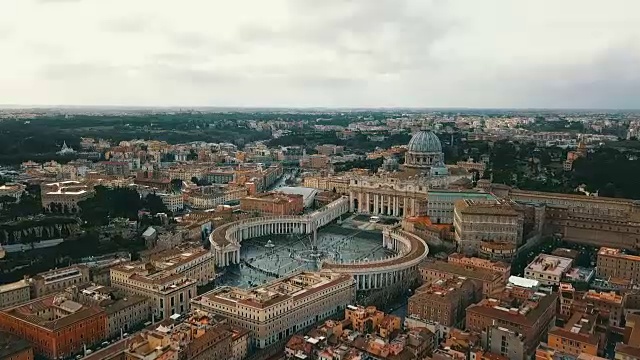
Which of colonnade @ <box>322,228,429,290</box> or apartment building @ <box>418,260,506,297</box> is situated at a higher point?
apartment building @ <box>418,260,506,297</box>

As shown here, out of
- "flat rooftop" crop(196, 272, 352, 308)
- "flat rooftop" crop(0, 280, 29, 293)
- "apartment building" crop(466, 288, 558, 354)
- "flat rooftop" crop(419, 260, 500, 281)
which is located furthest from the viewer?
"flat rooftop" crop(419, 260, 500, 281)

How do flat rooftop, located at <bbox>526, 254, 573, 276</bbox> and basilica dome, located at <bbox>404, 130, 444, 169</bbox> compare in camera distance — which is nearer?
flat rooftop, located at <bbox>526, 254, 573, 276</bbox>

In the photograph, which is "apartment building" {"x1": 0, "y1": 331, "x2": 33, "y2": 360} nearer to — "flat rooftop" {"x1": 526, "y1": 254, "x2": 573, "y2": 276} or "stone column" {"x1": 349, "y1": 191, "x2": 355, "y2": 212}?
"flat rooftop" {"x1": 526, "y1": 254, "x2": 573, "y2": 276}

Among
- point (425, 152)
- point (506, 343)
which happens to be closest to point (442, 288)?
point (506, 343)

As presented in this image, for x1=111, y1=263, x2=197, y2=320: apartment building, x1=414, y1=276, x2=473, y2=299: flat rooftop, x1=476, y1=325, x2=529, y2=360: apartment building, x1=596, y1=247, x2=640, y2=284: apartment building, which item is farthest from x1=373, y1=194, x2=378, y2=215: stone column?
x1=476, y1=325, x2=529, y2=360: apartment building

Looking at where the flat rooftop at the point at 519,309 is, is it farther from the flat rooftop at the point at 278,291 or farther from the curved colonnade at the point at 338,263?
the curved colonnade at the point at 338,263

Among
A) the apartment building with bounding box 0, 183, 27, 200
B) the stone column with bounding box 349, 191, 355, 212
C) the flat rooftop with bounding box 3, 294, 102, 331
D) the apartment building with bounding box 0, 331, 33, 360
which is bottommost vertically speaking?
the stone column with bounding box 349, 191, 355, 212

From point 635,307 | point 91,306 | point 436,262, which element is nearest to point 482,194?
point 436,262
